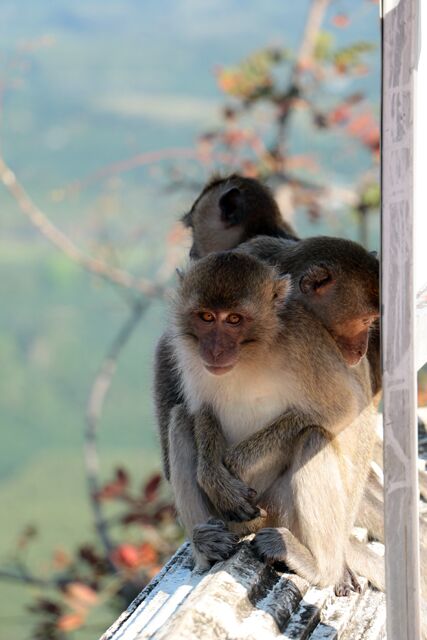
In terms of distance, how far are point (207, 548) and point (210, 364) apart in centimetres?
46

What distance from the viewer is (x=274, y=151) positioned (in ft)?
18.8

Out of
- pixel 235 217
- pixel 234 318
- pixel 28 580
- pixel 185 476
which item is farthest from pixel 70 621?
pixel 234 318

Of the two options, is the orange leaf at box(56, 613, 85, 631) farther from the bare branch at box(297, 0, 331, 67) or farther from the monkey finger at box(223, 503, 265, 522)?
the bare branch at box(297, 0, 331, 67)

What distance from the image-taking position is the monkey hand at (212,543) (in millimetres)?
2498

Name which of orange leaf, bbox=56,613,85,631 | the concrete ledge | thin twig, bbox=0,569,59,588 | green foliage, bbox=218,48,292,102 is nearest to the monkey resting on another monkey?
the concrete ledge

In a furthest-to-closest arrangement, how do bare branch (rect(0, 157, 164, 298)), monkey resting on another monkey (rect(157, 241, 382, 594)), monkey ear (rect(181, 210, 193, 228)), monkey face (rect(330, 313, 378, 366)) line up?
1. bare branch (rect(0, 157, 164, 298))
2. monkey ear (rect(181, 210, 193, 228))
3. monkey face (rect(330, 313, 378, 366))
4. monkey resting on another monkey (rect(157, 241, 382, 594))

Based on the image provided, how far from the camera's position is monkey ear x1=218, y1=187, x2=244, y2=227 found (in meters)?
3.88

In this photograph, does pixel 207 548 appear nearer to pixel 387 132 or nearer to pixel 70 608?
pixel 387 132

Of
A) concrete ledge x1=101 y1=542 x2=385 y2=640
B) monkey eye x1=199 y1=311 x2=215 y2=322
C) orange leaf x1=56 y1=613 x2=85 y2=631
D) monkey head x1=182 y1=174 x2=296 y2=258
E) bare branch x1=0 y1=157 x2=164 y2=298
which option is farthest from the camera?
bare branch x1=0 y1=157 x2=164 y2=298

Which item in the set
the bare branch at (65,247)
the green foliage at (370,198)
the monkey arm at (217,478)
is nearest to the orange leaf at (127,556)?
the bare branch at (65,247)

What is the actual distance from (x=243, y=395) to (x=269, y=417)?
0.09 m

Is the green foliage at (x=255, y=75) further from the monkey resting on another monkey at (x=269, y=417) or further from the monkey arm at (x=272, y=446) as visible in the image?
the monkey arm at (x=272, y=446)

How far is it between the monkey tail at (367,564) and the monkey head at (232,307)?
0.57m

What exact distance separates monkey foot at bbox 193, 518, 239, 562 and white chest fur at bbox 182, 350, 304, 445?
29 cm
